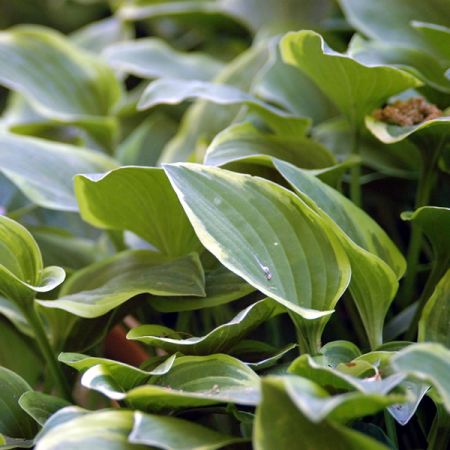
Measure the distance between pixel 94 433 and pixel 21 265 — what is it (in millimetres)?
184

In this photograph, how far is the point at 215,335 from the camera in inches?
A: 20.1

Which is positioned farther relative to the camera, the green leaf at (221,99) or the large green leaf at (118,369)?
the green leaf at (221,99)

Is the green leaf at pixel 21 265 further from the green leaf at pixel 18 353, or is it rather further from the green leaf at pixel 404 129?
the green leaf at pixel 404 129

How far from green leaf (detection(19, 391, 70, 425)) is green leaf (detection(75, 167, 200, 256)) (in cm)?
16

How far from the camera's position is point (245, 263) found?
0.51 meters

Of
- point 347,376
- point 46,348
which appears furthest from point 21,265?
point 347,376

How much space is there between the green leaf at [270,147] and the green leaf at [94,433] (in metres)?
0.28

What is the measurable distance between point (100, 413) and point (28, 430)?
0.14 meters

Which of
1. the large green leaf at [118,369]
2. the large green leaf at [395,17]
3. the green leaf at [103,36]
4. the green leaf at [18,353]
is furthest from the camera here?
the green leaf at [103,36]

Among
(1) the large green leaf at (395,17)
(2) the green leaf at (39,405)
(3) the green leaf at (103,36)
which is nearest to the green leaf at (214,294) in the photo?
(2) the green leaf at (39,405)

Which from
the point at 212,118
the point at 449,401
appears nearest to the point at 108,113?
the point at 212,118

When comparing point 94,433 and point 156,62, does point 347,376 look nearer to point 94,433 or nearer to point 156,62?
point 94,433

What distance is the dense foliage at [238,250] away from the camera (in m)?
0.46

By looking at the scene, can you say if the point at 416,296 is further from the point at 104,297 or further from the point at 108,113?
the point at 108,113
